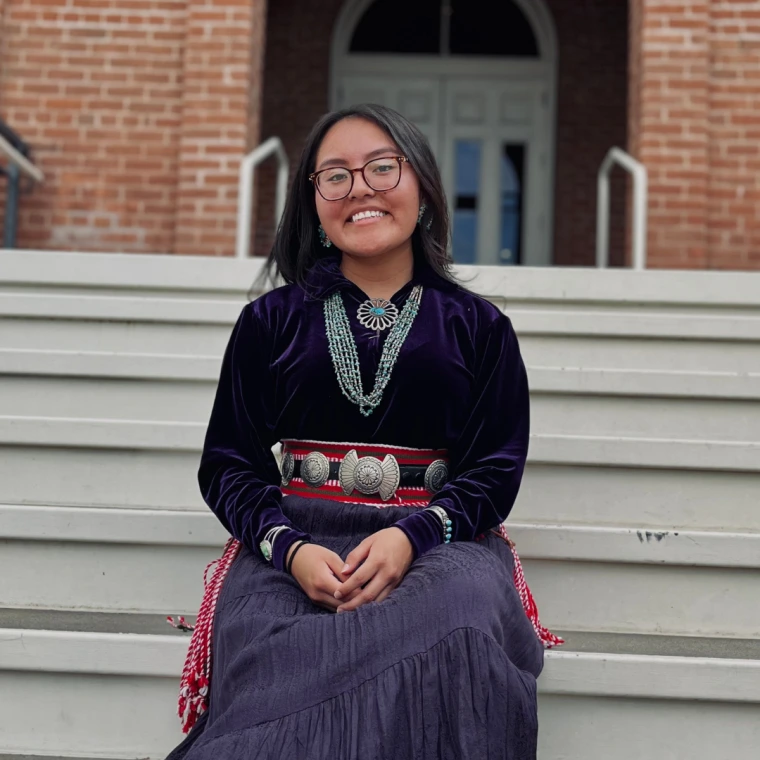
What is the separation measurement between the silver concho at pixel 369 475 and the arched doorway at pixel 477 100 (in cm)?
644

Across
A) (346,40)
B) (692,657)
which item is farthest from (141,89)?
(692,657)

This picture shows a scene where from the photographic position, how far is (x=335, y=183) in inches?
69.6

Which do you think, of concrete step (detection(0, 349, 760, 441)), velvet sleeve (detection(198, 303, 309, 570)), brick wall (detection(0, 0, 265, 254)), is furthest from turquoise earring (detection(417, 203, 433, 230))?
brick wall (detection(0, 0, 265, 254))

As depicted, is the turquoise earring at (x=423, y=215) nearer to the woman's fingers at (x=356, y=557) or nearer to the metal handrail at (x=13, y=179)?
the woman's fingers at (x=356, y=557)

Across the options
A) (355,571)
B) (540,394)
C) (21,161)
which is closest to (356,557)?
(355,571)

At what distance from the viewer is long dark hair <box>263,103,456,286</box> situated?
5.78ft

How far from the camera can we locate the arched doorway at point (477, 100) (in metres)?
7.97

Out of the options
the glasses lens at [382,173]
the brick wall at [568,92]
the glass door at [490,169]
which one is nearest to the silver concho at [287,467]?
the glasses lens at [382,173]

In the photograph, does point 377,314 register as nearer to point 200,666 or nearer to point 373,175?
point 373,175

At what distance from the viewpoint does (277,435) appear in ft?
5.83

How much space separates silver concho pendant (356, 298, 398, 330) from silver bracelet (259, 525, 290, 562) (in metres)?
0.42

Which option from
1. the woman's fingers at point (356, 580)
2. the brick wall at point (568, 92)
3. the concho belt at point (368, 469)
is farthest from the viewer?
the brick wall at point (568, 92)

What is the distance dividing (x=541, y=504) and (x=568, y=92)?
6339 millimetres

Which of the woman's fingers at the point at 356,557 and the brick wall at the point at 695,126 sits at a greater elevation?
the brick wall at the point at 695,126
